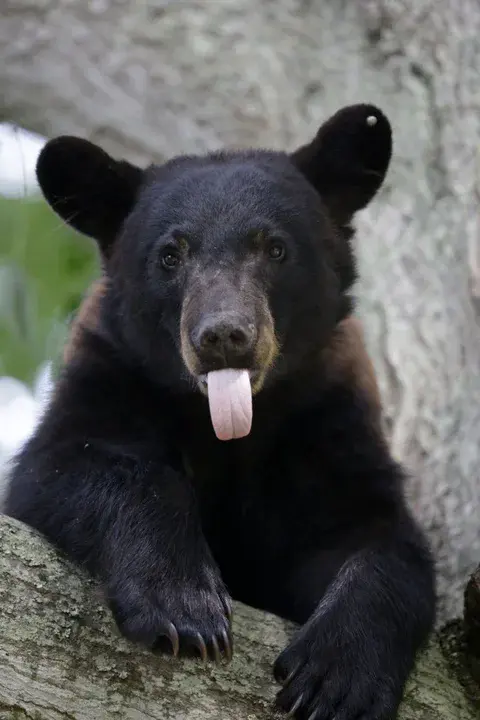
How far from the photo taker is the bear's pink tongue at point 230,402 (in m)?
3.81

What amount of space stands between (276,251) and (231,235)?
0.73 feet

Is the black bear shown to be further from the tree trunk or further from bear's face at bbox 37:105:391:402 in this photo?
the tree trunk

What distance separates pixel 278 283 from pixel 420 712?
1843 mm

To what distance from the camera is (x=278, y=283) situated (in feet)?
14.6

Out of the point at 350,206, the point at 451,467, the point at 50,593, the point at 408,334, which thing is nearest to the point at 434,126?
the point at 408,334

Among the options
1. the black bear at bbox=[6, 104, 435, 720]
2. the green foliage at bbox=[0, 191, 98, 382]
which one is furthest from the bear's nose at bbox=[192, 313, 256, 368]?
the green foliage at bbox=[0, 191, 98, 382]

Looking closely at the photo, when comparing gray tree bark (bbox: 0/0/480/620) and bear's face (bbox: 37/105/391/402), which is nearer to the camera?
bear's face (bbox: 37/105/391/402)

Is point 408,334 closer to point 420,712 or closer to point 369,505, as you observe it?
point 369,505

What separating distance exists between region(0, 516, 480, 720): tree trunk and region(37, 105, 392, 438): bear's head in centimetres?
97

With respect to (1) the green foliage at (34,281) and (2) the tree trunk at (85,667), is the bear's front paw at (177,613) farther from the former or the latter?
(1) the green foliage at (34,281)

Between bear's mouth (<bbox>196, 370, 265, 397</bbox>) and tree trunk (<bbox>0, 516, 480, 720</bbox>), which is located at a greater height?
bear's mouth (<bbox>196, 370, 265, 397</bbox>)

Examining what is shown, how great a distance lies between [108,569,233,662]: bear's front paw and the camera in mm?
3352

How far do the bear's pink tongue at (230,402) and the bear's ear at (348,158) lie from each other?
4.71 feet

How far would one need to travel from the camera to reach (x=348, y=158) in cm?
497
